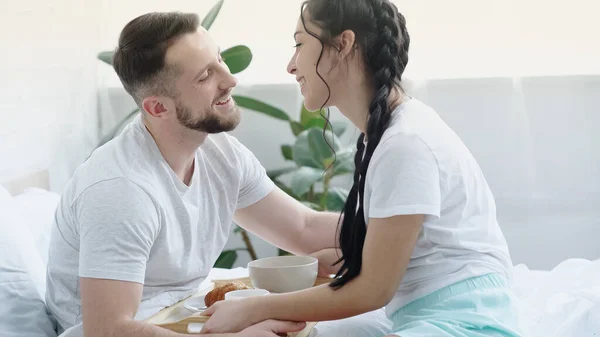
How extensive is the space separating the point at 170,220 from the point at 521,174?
1978 millimetres

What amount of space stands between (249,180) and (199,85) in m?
0.27

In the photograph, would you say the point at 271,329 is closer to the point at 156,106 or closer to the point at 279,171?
the point at 156,106

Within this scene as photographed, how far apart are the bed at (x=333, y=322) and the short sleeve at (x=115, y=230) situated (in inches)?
10.8

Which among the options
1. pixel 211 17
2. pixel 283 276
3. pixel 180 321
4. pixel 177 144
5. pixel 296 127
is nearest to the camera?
pixel 180 321

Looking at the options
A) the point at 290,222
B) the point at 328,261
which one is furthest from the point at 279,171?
the point at 328,261

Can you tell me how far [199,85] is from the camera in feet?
5.67

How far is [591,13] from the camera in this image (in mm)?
3119

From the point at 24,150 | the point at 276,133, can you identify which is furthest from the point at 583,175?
Answer: the point at 24,150

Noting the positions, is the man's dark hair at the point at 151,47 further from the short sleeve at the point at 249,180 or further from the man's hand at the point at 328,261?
the man's hand at the point at 328,261

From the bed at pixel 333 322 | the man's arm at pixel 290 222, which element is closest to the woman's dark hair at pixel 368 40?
the bed at pixel 333 322

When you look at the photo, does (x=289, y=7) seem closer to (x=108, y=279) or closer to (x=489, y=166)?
(x=489, y=166)

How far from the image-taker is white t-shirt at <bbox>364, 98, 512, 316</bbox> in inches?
53.7

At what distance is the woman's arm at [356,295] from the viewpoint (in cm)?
137

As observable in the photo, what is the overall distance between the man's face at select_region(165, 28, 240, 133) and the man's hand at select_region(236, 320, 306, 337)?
484 millimetres
